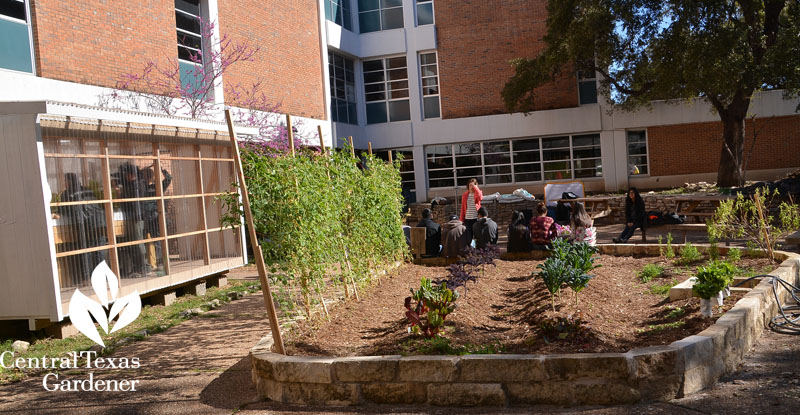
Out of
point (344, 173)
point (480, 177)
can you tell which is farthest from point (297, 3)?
point (344, 173)

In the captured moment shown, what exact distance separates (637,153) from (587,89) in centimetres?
312

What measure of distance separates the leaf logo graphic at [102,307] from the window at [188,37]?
763 centimetres

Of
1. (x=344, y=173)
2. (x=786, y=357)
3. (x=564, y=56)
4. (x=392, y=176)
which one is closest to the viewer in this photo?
(x=786, y=357)

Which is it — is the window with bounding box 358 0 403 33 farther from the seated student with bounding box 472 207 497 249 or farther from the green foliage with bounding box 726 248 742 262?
the green foliage with bounding box 726 248 742 262

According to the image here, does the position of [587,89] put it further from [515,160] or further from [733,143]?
[733,143]

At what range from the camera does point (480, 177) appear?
2686 centimetres

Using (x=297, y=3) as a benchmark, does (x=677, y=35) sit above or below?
below

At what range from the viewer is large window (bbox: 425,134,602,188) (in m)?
26.0

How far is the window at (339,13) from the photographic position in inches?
944

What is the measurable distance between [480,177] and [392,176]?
57.8 ft

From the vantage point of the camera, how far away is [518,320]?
6.19 m

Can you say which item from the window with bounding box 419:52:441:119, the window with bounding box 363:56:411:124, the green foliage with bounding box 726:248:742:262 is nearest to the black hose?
the green foliage with bounding box 726:248:742:262

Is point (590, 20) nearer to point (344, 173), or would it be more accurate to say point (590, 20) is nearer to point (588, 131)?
point (588, 131)

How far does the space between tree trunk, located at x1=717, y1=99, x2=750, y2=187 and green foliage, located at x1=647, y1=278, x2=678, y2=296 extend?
1552 cm
